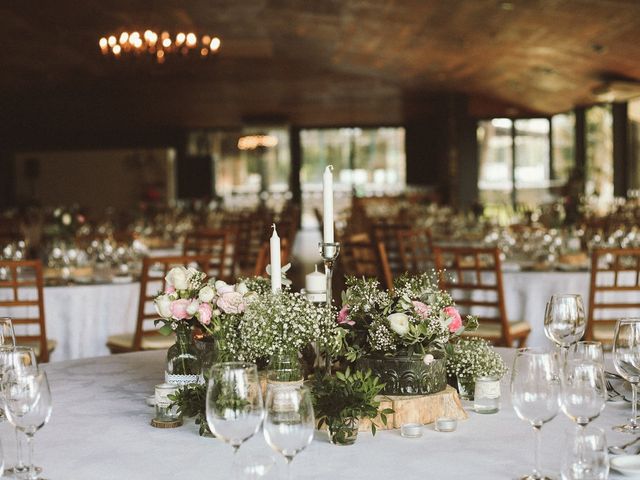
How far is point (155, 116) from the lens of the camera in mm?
21359

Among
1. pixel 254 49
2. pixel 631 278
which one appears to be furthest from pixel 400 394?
pixel 254 49

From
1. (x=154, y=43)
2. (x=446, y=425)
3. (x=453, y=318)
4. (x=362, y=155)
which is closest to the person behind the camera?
(x=446, y=425)

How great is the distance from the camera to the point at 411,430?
6.30 ft

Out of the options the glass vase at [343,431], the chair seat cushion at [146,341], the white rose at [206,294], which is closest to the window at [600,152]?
the chair seat cushion at [146,341]

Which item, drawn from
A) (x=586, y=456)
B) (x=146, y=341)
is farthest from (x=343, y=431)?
(x=146, y=341)

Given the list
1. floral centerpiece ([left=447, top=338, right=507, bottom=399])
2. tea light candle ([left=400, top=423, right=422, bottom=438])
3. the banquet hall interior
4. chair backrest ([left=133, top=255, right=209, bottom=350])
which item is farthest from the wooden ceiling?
tea light candle ([left=400, top=423, right=422, bottom=438])

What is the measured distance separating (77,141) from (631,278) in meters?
17.9

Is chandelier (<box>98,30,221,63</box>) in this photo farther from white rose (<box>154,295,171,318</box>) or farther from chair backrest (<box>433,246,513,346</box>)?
white rose (<box>154,295,171,318</box>)

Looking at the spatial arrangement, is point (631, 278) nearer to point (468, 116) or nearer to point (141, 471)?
point (141, 471)

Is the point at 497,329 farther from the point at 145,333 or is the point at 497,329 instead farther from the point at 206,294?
the point at 206,294

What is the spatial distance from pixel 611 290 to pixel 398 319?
301 cm

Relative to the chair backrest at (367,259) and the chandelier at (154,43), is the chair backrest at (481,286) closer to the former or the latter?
the chair backrest at (367,259)

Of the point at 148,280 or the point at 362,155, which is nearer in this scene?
the point at 148,280

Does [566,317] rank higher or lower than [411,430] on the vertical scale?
higher
